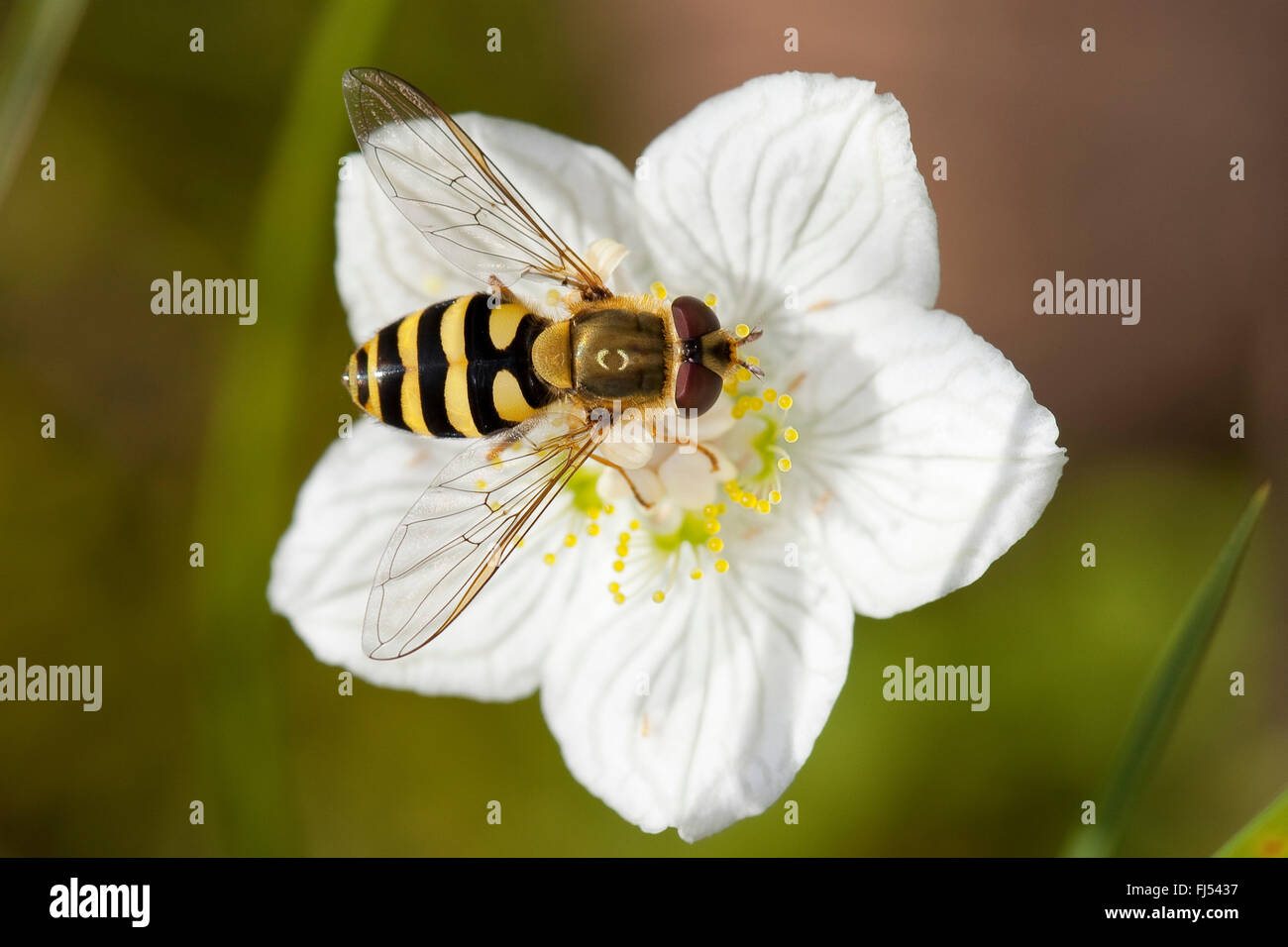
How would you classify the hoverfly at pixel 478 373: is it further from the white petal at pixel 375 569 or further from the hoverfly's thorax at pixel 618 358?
the white petal at pixel 375 569

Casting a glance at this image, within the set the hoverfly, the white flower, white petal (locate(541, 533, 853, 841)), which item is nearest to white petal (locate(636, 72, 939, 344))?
the white flower

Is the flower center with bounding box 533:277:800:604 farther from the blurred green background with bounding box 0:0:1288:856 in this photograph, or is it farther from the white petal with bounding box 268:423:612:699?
the blurred green background with bounding box 0:0:1288:856

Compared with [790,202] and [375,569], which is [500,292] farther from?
[375,569]

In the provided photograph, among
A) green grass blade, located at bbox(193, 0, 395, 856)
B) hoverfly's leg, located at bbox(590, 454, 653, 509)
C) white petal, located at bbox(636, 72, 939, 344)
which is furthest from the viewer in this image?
green grass blade, located at bbox(193, 0, 395, 856)

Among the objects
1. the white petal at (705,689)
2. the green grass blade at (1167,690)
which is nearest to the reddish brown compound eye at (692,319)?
the white petal at (705,689)

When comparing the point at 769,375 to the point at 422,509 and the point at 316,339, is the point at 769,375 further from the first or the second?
the point at 316,339

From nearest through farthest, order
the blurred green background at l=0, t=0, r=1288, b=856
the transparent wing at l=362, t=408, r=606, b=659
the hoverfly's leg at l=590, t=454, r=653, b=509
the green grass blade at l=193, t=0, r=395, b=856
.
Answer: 1. the transparent wing at l=362, t=408, r=606, b=659
2. the hoverfly's leg at l=590, t=454, r=653, b=509
3. the green grass blade at l=193, t=0, r=395, b=856
4. the blurred green background at l=0, t=0, r=1288, b=856

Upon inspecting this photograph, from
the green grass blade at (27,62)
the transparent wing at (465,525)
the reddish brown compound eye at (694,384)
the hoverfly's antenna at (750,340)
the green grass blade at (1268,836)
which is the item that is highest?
the green grass blade at (27,62)
